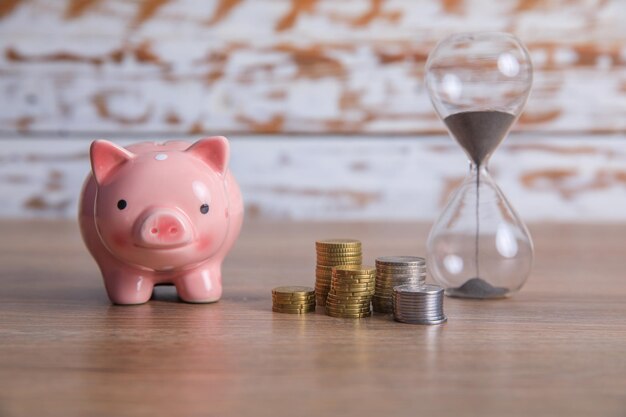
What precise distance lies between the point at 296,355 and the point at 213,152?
40 centimetres

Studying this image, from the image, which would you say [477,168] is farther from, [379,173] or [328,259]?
[379,173]

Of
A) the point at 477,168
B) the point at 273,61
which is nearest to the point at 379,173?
the point at 273,61

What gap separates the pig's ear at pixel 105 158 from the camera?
106cm

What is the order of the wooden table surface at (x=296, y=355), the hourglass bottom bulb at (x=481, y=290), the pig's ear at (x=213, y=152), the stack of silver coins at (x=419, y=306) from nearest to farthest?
the wooden table surface at (x=296, y=355) → the stack of silver coins at (x=419, y=306) → the pig's ear at (x=213, y=152) → the hourglass bottom bulb at (x=481, y=290)

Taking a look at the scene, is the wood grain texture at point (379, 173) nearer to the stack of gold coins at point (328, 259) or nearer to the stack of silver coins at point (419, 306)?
the stack of gold coins at point (328, 259)

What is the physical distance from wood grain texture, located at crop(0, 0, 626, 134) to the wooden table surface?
167 cm

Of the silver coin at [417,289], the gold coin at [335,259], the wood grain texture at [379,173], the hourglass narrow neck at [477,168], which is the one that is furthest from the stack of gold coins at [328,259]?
the wood grain texture at [379,173]

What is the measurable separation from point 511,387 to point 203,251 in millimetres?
524

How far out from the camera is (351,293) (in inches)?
40.2

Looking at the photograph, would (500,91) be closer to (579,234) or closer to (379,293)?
(379,293)

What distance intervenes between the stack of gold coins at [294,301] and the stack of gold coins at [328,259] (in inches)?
1.1

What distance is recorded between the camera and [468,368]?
75 cm

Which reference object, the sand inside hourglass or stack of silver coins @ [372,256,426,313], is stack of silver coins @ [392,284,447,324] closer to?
stack of silver coins @ [372,256,426,313]

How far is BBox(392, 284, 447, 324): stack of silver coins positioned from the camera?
978 millimetres
